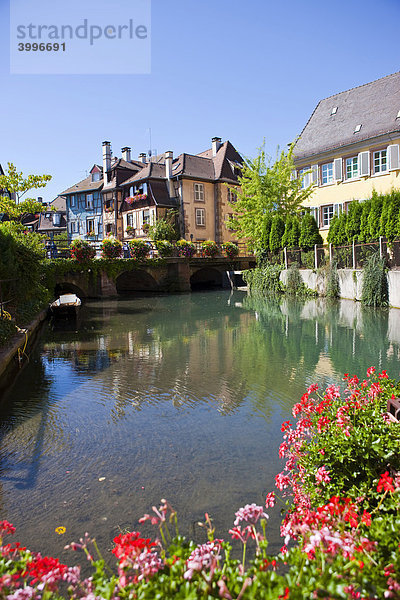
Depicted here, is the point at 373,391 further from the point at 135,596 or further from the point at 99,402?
the point at 99,402

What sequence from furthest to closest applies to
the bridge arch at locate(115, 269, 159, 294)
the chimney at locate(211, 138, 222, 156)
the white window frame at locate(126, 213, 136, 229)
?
the chimney at locate(211, 138, 222, 156) → the white window frame at locate(126, 213, 136, 229) → the bridge arch at locate(115, 269, 159, 294)

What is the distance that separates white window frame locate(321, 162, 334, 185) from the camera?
102 ft

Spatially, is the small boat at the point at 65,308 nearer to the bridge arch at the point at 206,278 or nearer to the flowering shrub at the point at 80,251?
the flowering shrub at the point at 80,251

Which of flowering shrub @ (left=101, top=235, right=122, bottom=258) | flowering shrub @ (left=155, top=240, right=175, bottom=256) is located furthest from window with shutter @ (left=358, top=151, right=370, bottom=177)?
flowering shrub @ (left=101, top=235, right=122, bottom=258)

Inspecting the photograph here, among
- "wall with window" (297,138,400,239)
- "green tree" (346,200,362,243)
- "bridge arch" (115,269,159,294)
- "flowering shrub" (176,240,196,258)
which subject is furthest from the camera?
"bridge arch" (115,269,159,294)

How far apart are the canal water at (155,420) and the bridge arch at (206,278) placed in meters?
26.8

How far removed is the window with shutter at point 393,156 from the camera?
2616 cm

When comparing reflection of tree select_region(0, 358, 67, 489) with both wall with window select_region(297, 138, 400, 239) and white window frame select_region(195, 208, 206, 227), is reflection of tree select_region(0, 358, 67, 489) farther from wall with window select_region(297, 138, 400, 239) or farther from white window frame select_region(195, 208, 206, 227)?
white window frame select_region(195, 208, 206, 227)

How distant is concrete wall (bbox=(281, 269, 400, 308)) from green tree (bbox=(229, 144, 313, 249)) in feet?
18.4

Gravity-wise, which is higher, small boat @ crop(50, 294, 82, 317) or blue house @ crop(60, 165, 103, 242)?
blue house @ crop(60, 165, 103, 242)

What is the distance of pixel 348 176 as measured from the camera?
97.5 feet

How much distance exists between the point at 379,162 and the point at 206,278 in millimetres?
19517

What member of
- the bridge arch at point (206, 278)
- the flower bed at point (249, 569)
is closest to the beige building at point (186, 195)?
the bridge arch at point (206, 278)

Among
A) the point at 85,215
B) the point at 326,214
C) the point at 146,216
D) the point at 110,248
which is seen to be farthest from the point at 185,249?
the point at 85,215
